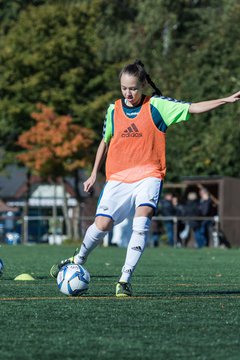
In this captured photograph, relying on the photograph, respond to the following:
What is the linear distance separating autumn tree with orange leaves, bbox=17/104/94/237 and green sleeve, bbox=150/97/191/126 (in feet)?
110

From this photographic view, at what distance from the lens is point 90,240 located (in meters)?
10.8

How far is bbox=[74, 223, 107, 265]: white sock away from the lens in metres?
10.7

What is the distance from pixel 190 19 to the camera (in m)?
55.3

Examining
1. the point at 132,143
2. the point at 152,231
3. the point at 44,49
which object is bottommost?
the point at 152,231

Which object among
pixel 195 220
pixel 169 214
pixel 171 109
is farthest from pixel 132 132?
pixel 169 214

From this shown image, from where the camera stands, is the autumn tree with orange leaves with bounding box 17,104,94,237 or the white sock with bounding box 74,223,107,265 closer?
the white sock with bounding box 74,223,107,265

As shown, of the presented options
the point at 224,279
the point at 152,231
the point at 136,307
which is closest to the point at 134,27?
the point at 152,231

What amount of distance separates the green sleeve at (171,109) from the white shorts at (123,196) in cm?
59

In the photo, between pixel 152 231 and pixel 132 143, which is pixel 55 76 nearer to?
pixel 152 231

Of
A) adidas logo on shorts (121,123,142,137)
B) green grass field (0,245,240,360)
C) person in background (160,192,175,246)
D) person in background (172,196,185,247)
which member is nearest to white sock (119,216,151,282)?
green grass field (0,245,240,360)

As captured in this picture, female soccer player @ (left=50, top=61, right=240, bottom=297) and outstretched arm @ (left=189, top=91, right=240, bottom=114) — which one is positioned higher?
outstretched arm @ (left=189, top=91, right=240, bottom=114)

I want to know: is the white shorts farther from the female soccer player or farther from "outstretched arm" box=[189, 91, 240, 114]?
"outstretched arm" box=[189, 91, 240, 114]

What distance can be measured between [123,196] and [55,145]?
114ft

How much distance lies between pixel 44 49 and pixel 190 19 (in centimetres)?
1114
